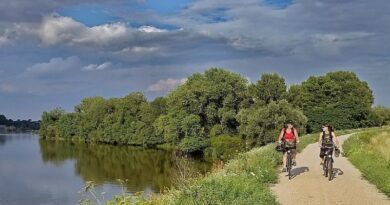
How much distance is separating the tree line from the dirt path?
1529 inches

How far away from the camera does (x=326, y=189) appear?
15.4 metres

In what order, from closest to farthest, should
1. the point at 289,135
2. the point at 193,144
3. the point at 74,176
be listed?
the point at 289,135, the point at 74,176, the point at 193,144

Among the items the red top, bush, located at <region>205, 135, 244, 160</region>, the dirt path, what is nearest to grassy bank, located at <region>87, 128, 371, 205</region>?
the dirt path

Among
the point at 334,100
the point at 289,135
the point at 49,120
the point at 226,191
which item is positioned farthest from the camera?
the point at 49,120

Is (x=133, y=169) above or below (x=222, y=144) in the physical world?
below

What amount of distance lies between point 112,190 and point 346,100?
54.6 m

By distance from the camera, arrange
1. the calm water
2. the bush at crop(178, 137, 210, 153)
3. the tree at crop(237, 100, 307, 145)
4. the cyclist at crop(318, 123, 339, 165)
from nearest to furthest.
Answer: the cyclist at crop(318, 123, 339, 165)
the calm water
the tree at crop(237, 100, 307, 145)
the bush at crop(178, 137, 210, 153)

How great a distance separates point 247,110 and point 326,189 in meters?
50.8

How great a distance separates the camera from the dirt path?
13.4 meters

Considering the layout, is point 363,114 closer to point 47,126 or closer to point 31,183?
point 31,183

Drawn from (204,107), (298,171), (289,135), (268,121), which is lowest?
(298,171)

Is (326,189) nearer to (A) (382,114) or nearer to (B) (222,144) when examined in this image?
(B) (222,144)

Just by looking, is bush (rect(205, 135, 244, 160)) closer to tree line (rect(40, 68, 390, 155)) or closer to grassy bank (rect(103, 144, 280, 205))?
tree line (rect(40, 68, 390, 155))

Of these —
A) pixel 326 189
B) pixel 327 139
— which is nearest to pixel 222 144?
pixel 327 139
